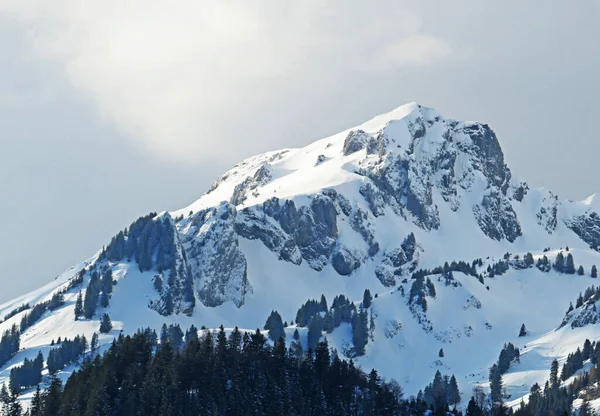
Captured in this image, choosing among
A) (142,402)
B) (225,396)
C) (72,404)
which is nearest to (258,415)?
(225,396)

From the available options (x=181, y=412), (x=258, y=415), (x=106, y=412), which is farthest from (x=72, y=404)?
(x=258, y=415)

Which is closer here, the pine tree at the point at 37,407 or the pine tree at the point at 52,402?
the pine tree at the point at 52,402

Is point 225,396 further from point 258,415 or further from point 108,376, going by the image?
point 108,376

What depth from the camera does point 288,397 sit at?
650 ft

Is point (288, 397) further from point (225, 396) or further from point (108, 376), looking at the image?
point (108, 376)

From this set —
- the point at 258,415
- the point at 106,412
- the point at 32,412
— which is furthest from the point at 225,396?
the point at 32,412

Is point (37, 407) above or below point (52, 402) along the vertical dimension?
above

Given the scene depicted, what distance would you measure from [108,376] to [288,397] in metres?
31.7

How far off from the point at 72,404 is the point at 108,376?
10877 millimetres

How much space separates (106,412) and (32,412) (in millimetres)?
15266

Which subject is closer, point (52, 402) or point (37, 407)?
point (52, 402)

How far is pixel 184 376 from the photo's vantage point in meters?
200

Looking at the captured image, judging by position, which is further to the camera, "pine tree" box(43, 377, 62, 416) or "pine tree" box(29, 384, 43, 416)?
"pine tree" box(29, 384, 43, 416)

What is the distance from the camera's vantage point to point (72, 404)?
190 m
